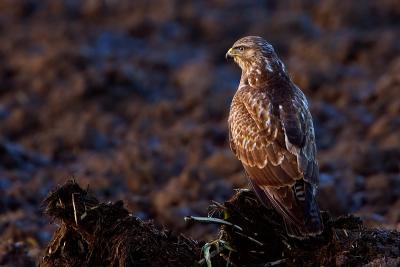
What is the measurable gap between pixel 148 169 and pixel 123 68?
482cm

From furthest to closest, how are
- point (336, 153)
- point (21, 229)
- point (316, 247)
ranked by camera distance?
point (336, 153), point (21, 229), point (316, 247)

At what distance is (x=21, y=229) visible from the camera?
1265 centimetres

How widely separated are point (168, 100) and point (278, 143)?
1173 cm

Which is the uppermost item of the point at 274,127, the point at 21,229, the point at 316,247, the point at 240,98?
the point at 21,229

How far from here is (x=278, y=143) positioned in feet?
27.4

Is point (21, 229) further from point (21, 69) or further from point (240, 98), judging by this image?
point (21, 69)

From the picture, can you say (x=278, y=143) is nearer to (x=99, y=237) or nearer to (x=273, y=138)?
(x=273, y=138)

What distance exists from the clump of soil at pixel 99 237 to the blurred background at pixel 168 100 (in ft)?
9.40

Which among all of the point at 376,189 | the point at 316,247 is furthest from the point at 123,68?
the point at 316,247

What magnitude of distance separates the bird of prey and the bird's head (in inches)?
0.5

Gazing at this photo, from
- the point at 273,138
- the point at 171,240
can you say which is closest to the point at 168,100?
the point at 273,138

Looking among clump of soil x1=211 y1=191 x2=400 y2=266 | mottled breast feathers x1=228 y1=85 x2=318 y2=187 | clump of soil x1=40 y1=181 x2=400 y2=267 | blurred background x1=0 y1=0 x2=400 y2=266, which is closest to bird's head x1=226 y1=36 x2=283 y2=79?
mottled breast feathers x1=228 y1=85 x2=318 y2=187

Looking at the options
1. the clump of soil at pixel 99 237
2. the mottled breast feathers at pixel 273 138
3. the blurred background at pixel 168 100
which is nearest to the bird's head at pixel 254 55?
the mottled breast feathers at pixel 273 138

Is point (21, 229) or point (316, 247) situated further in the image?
point (21, 229)
